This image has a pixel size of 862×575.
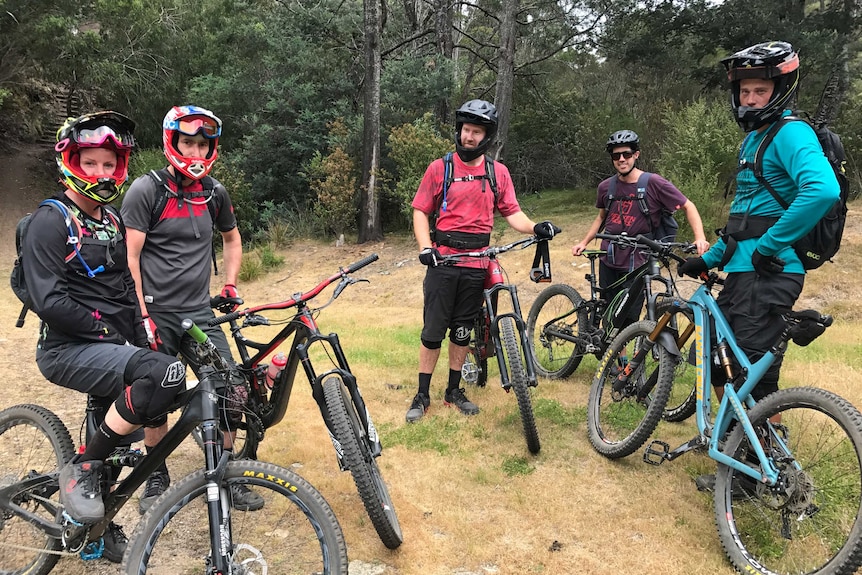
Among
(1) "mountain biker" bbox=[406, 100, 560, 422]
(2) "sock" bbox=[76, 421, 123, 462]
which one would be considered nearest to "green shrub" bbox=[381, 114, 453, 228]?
(1) "mountain biker" bbox=[406, 100, 560, 422]

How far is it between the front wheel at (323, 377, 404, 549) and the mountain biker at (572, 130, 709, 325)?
285 cm

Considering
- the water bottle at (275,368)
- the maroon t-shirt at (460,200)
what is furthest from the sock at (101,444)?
the maroon t-shirt at (460,200)

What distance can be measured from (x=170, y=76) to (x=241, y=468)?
63.0 feet

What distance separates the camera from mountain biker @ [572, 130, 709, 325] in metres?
4.81

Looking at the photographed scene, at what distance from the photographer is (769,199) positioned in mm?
2936

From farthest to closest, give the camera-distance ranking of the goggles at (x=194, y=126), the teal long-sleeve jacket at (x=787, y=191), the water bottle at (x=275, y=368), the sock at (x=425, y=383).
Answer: the sock at (x=425, y=383), the goggles at (x=194, y=126), the water bottle at (x=275, y=368), the teal long-sleeve jacket at (x=787, y=191)

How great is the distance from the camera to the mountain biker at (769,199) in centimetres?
267

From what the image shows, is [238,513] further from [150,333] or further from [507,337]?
[507,337]

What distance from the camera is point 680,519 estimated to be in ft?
10.4

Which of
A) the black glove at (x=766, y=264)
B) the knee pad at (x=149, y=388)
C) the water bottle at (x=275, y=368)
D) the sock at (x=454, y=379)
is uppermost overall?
the black glove at (x=766, y=264)

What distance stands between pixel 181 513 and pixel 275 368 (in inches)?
34.3

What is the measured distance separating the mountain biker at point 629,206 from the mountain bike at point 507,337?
1153mm

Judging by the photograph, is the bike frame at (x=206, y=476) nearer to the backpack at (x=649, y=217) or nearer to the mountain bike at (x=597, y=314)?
the mountain bike at (x=597, y=314)

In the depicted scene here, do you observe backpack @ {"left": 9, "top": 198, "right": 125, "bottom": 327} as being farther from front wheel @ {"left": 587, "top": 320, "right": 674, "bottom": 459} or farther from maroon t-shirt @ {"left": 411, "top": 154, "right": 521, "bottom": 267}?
front wheel @ {"left": 587, "top": 320, "right": 674, "bottom": 459}
